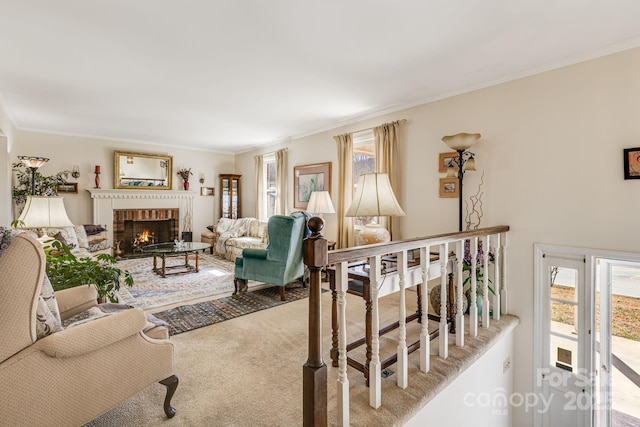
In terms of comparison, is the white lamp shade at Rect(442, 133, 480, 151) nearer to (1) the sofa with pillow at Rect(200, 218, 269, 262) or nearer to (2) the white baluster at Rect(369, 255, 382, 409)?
(2) the white baluster at Rect(369, 255, 382, 409)

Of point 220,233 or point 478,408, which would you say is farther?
point 220,233

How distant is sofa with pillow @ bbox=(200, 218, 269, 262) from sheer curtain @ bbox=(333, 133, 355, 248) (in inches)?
65.7

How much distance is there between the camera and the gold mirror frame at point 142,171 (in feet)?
20.5

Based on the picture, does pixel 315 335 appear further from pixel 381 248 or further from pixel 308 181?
pixel 308 181

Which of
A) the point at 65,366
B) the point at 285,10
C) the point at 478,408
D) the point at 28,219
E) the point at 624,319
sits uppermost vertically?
the point at 285,10

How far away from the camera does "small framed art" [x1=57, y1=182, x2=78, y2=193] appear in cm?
565

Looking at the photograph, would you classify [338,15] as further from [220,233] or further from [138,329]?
[220,233]

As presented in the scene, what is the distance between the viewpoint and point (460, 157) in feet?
9.89

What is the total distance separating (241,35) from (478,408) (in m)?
3.40

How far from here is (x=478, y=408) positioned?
2.24 metres

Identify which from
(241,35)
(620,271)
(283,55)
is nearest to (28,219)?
(241,35)

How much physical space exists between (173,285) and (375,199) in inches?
132

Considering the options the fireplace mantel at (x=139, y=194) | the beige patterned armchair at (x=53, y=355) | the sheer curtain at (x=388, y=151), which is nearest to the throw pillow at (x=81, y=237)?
the fireplace mantel at (x=139, y=194)

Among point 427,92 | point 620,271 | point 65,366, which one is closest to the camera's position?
point 65,366
